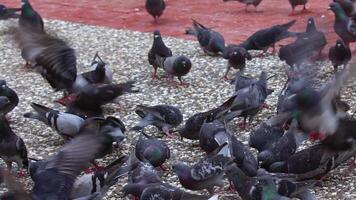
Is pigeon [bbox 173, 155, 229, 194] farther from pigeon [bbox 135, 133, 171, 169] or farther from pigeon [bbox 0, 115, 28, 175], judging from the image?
pigeon [bbox 0, 115, 28, 175]

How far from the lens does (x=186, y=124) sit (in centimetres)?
690

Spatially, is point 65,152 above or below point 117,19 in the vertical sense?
above

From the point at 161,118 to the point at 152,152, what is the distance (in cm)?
101

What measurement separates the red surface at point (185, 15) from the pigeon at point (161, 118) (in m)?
3.62

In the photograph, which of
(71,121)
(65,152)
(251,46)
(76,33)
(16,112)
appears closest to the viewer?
(65,152)

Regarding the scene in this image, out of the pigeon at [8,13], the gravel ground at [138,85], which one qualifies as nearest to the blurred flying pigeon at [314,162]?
the gravel ground at [138,85]

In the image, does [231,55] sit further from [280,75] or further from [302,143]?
[302,143]

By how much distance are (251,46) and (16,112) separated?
10.2 feet

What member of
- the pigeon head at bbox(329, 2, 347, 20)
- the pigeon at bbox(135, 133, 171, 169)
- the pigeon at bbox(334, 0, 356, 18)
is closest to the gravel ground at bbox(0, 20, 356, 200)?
the pigeon at bbox(135, 133, 171, 169)

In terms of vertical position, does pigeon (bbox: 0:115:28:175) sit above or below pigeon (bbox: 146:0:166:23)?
above

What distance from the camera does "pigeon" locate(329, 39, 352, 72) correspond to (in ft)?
27.6

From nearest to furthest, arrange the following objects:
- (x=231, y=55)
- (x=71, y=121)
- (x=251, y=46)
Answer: (x=71, y=121), (x=231, y=55), (x=251, y=46)

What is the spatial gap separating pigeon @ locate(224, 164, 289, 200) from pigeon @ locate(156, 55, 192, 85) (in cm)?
301

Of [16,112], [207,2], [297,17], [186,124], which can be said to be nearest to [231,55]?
[186,124]
